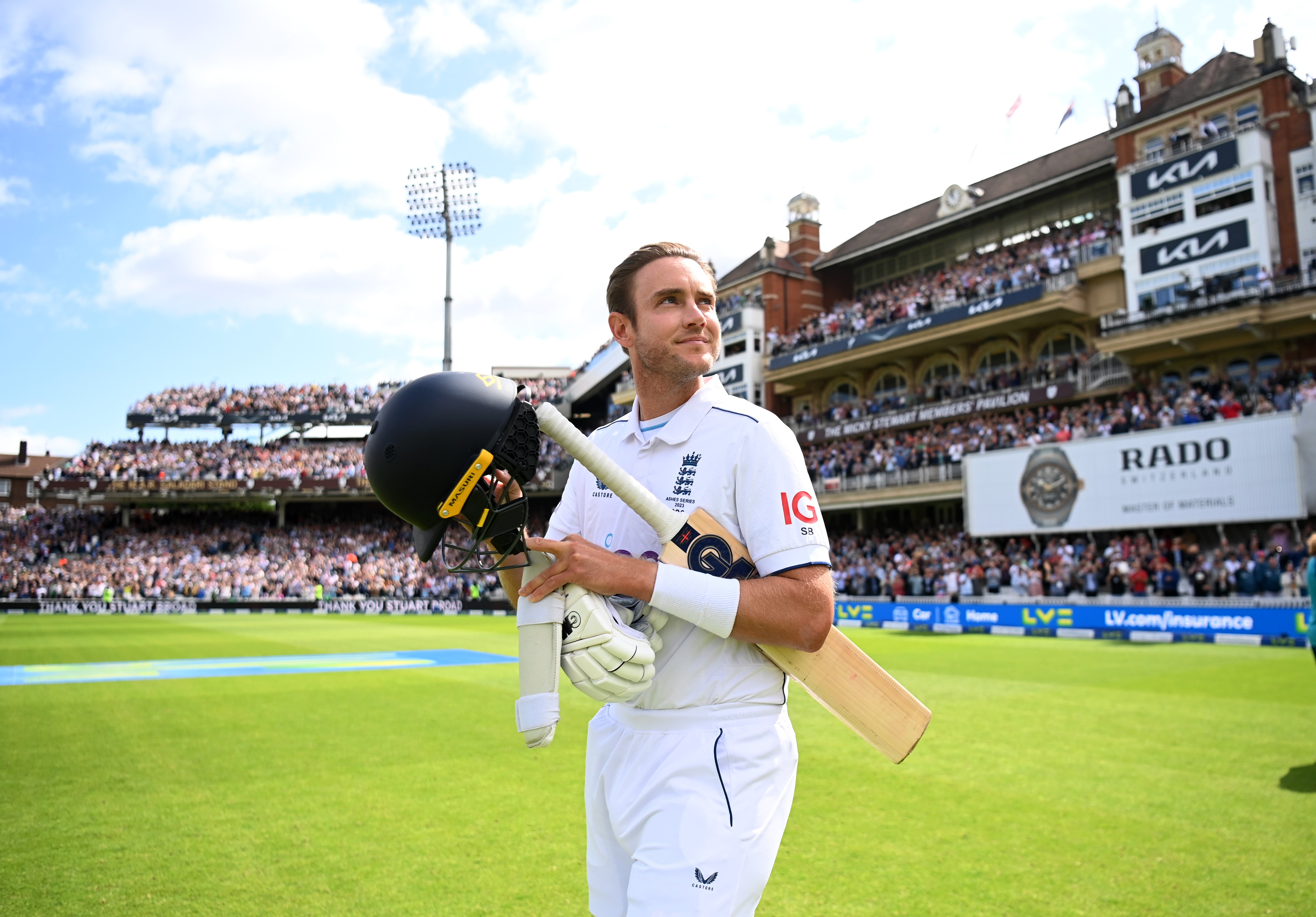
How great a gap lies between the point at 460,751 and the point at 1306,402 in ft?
85.3

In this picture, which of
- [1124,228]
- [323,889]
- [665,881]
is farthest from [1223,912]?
[1124,228]

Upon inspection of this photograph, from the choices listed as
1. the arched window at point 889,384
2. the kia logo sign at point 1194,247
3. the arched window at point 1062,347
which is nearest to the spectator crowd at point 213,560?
the arched window at point 889,384

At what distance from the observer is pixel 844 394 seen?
157 ft

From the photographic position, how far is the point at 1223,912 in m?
4.42

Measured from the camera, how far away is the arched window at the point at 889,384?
1773 inches

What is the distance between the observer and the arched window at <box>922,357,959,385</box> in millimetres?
42594

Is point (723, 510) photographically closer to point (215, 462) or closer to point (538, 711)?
point (538, 711)

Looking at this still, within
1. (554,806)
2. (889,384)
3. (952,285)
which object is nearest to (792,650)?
(554,806)

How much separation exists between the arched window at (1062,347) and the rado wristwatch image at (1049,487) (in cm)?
849

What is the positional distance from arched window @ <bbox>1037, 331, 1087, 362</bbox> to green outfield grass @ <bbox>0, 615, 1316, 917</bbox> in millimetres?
27605

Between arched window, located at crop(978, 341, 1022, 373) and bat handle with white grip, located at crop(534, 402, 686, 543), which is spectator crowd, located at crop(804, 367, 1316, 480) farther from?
bat handle with white grip, located at crop(534, 402, 686, 543)

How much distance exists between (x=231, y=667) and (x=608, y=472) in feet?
55.1

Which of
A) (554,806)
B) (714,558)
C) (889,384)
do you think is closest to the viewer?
(714,558)

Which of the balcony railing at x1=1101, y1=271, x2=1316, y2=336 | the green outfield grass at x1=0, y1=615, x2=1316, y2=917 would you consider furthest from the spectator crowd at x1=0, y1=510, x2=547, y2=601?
the green outfield grass at x1=0, y1=615, x2=1316, y2=917
